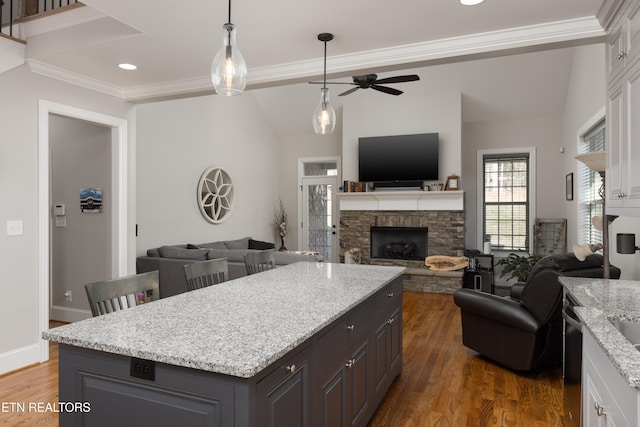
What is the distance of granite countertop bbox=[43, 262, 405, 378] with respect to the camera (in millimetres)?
1392

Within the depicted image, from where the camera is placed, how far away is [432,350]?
13.0 ft

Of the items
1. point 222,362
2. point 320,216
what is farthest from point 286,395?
point 320,216

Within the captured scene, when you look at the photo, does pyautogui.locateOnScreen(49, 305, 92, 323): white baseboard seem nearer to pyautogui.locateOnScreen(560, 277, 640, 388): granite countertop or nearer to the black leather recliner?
the black leather recliner

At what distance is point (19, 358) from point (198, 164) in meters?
3.65

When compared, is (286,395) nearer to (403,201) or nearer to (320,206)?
(403,201)

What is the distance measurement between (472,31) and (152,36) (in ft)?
7.38

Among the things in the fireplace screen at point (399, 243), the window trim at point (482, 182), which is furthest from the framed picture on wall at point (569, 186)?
the fireplace screen at point (399, 243)

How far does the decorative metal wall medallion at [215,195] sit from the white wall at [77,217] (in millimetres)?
1974

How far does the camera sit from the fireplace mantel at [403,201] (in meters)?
6.95

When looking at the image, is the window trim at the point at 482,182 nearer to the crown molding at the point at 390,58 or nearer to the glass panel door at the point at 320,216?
the glass panel door at the point at 320,216

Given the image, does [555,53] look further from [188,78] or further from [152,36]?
[152,36]

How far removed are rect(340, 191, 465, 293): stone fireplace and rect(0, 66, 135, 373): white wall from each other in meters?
4.86

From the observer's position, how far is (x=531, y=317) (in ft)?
10.3

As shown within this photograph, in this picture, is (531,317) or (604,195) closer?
(604,195)
